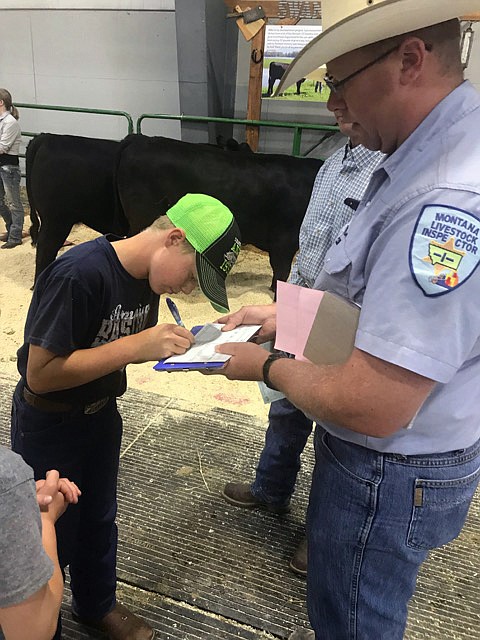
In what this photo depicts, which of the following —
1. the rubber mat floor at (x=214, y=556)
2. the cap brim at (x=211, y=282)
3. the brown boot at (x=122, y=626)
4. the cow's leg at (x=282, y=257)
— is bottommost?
the rubber mat floor at (x=214, y=556)

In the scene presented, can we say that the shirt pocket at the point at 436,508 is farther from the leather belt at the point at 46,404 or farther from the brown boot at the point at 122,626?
the brown boot at the point at 122,626

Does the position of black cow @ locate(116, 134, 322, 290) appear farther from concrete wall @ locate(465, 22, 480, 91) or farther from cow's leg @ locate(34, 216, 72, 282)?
concrete wall @ locate(465, 22, 480, 91)

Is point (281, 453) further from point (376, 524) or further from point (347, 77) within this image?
point (347, 77)

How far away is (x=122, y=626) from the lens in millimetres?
1729

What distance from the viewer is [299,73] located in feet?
3.73

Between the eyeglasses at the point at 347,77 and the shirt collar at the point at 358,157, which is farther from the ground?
the eyeglasses at the point at 347,77

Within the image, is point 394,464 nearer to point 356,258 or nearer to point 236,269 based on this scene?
point 356,258

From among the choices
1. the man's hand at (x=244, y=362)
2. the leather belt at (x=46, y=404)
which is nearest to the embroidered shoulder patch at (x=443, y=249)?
the man's hand at (x=244, y=362)

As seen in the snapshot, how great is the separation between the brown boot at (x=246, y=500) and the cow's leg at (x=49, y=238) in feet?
10.4

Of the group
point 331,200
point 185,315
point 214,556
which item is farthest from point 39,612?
point 185,315

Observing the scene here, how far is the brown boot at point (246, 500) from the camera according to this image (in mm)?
2373

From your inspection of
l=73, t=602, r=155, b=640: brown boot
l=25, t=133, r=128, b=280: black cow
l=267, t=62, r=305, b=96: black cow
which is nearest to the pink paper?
l=73, t=602, r=155, b=640: brown boot

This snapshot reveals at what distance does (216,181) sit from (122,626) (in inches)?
152

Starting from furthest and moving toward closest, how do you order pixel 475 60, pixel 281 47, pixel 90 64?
pixel 90 64, pixel 281 47, pixel 475 60
